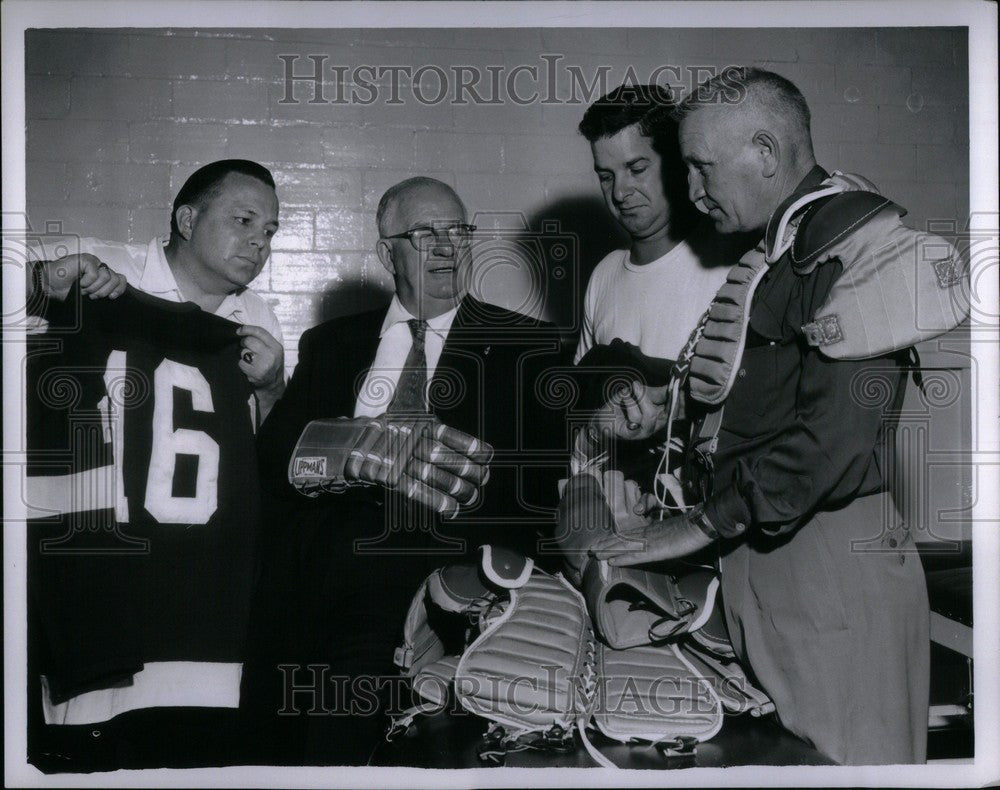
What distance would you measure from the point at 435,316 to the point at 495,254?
237mm

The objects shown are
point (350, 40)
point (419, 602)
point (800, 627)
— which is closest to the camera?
point (800, 627)

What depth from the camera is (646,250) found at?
8.42 feet

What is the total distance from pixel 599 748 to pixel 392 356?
3.78ft

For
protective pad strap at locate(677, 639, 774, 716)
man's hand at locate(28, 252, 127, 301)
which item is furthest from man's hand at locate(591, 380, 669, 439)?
man's hand at locate(28, 252, 127, 301)

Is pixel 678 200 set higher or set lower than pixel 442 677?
higher

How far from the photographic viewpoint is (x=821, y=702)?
2256 millimetres

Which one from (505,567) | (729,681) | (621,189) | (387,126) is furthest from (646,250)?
(729,681)

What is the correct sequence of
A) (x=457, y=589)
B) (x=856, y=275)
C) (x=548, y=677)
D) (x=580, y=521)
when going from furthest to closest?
(x=580, y=521), (x=457, y=589), (x=548, y=677), (x=856, y=275)

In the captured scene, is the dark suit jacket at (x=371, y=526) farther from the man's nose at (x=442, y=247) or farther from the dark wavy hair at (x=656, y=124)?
the dark wavy hair at (x=656, y=124)

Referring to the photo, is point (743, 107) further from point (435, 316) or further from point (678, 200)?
point (435, 316)

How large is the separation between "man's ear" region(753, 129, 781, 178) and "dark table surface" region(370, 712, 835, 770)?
1.36 m

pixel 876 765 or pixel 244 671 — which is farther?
pixel 244 671

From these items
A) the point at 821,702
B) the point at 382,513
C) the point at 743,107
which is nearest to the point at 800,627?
the point at 821,702

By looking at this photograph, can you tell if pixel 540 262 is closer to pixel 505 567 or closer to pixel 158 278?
pixel 505 567
